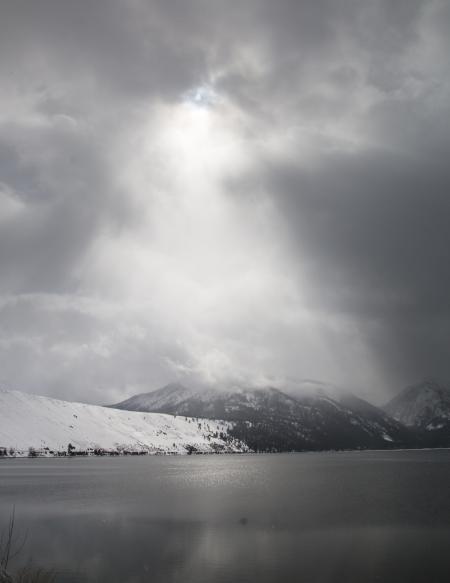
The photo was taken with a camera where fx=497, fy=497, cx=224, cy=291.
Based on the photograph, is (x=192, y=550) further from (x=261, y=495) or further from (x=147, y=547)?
(x=261, y=495)

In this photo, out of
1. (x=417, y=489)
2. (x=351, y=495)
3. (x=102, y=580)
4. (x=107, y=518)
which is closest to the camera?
(x=102, y=580)

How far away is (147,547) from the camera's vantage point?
158 feet

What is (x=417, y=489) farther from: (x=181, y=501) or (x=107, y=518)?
(x=107, y=518)

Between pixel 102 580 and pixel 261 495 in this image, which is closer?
pixel 102 580

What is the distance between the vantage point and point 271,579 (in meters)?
37.2

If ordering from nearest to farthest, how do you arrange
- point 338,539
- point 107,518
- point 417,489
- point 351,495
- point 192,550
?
point 192,550
point 338,539
point 107,518
point 351,495
point 417,489

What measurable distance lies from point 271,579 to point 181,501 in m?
50.5

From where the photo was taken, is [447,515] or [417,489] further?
[417,489]

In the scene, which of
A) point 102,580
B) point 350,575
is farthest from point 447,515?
point 102,580

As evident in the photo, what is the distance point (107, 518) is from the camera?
64938mm

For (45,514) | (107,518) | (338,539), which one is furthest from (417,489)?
(45,514)

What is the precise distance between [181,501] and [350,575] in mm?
50893

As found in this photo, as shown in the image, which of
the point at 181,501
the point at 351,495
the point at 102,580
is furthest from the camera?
the point at 351,495

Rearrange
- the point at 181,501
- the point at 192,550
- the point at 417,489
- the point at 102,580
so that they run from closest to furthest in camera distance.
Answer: the point at 102,580 < the point at 192,550 < the point at 181,501 < the point at 417,489
